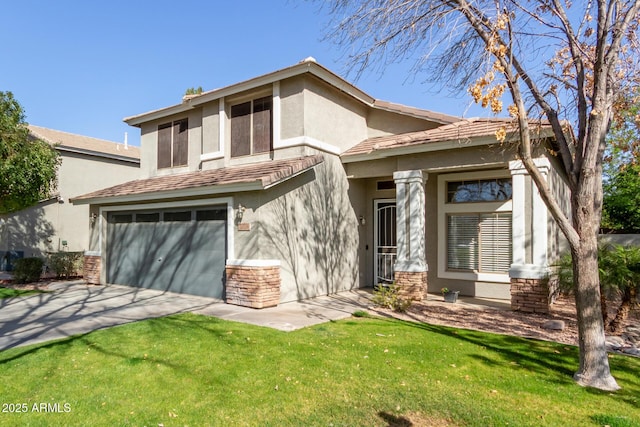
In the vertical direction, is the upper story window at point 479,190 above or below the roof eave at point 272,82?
below

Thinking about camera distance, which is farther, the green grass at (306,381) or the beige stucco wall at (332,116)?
the beige stucco wall at (332,116)

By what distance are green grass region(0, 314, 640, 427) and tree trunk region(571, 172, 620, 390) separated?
30cm

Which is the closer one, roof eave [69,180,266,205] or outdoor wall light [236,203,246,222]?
roof eave [69,180,266,205]

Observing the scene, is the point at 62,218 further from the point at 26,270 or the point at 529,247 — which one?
the point at 529,247

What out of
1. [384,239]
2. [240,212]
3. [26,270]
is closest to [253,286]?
[240,212]

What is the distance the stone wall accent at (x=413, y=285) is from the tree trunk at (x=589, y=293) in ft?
18.5

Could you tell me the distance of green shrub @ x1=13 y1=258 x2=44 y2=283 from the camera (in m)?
14.2

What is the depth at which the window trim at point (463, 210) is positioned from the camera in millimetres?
11023

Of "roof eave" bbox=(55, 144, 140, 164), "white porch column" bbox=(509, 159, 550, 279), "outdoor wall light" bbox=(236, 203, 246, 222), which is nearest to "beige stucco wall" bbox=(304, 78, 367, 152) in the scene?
"outdoor wall light" bbox=(236, 203, 246, 222)

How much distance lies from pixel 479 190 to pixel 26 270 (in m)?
15.5

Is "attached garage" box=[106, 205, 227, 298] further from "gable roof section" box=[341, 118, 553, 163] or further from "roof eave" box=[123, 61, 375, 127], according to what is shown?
"gable roof section" box=[341, 118, 553, 163]

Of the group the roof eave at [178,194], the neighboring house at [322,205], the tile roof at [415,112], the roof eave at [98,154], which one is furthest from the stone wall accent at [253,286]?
the roof eave at [98,154]

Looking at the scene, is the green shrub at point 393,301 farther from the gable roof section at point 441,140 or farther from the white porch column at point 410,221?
the gable roof section at point 441,140

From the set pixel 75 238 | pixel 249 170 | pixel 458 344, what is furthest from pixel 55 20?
pixel 458 344
